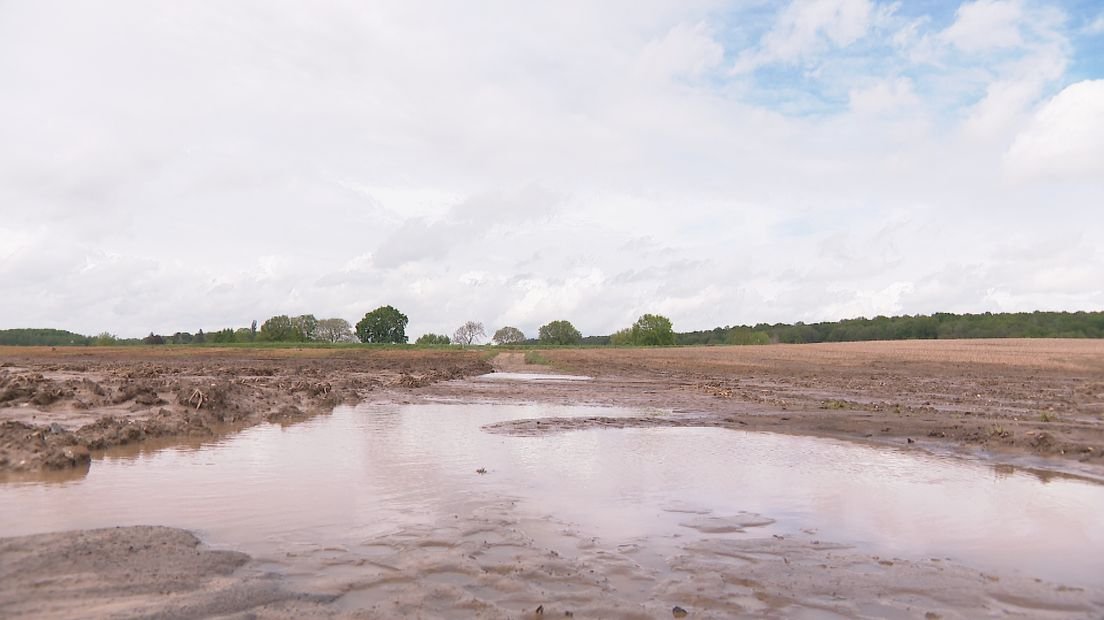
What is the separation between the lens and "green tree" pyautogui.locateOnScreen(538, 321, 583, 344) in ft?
531

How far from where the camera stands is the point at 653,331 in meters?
134

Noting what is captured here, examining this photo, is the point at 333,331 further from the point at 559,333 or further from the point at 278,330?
the point at 559,333

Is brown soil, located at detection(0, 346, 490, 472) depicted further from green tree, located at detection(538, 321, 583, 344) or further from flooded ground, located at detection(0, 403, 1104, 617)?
green tree, located at detection(538, 321, 583, 344)

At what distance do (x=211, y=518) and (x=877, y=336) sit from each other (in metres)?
111

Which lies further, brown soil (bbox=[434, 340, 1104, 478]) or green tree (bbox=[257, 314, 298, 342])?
green tree (bbox=[257, 314, 298, 342])

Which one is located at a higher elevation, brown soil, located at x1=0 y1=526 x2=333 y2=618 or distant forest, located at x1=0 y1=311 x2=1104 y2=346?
distant forest, located at x1=0 y1=311 x2=1104 y2=346

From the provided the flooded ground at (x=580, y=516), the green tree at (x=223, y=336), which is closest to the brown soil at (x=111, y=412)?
the flooded ground at (x=580, y=516)

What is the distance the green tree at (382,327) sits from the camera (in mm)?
131875

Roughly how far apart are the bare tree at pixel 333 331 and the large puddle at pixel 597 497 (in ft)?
446

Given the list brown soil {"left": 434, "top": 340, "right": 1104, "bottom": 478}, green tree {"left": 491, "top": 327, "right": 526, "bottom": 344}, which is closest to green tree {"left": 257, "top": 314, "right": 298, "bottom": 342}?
green tree {"left": 491, "top": 327, "right": 526, "bottom": 344}

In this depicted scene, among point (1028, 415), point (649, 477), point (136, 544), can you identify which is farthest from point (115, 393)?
point (1028, 415)

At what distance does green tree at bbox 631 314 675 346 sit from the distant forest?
14976 mm

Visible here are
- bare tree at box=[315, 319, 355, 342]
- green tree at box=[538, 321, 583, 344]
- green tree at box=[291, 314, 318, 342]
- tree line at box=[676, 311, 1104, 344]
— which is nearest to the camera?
tree line at box=[676, 311, 1104, 344]

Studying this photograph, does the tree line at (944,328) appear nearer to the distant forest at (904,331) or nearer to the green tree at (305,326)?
the distant forest at (904,331)
